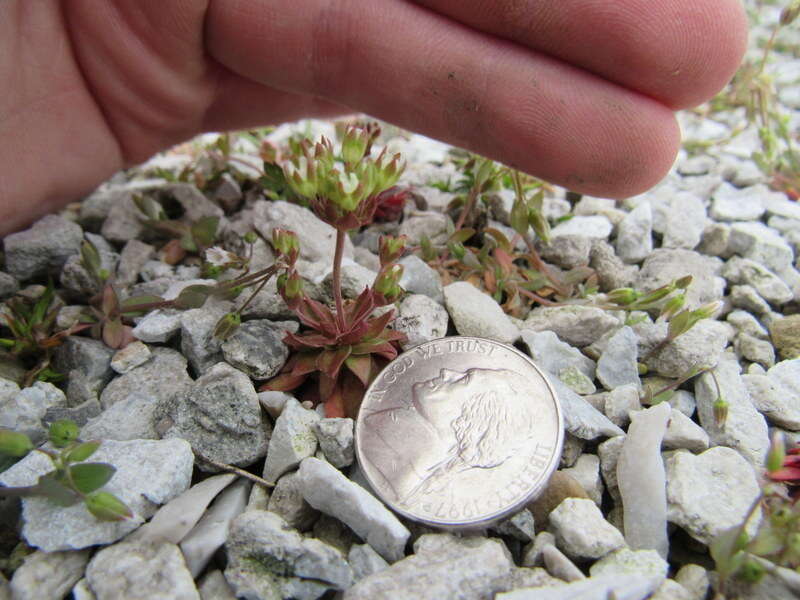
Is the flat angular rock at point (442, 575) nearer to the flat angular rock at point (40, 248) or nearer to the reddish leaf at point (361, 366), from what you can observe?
the reddish leaf at point (361, 366)

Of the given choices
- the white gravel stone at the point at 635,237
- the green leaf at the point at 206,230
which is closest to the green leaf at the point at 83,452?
the green leaf at the point at 206,230

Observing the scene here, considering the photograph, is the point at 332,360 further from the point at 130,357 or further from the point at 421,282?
the point at 130,357

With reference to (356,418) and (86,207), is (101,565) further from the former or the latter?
(86,207)

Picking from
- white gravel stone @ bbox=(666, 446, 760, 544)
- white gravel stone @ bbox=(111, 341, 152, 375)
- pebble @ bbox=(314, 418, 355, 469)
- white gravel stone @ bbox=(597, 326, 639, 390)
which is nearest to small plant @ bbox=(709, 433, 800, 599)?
white gravel stone @ bbox=(666, 446, 760, 544)

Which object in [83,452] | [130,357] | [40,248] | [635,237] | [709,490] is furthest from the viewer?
[635,237]

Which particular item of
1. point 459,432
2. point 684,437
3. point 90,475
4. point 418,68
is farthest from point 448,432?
point 418,68

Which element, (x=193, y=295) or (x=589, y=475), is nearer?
(x=589, y=475)
